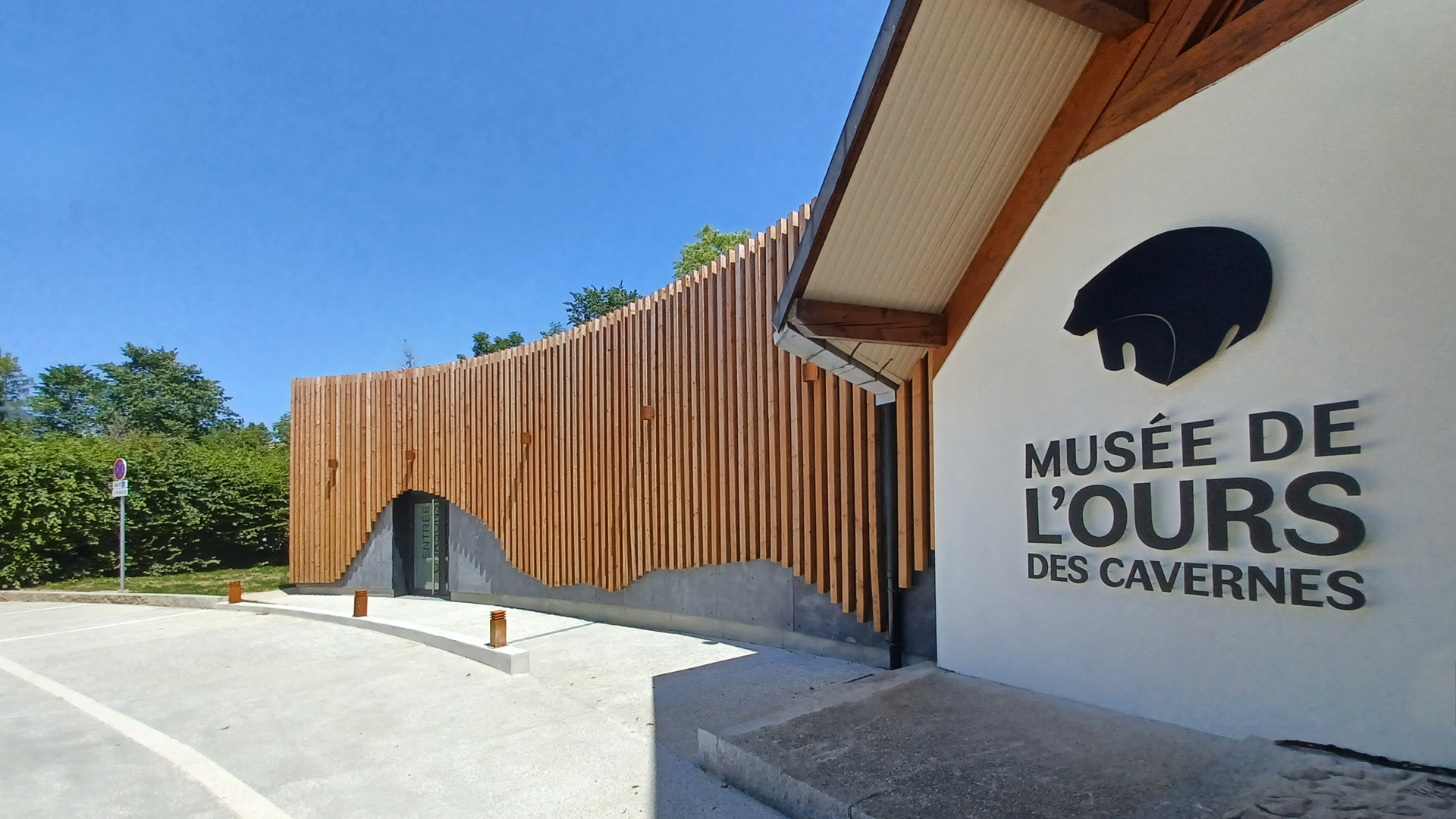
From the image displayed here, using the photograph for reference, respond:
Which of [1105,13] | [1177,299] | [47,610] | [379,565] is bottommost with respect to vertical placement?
[47,610]

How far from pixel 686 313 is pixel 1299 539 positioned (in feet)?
24.5

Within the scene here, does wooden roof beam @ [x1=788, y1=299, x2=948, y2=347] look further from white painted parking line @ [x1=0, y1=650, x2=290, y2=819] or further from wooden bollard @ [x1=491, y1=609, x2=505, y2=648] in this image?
wooden bollard @ [x1=491, y1=609, x2=505, y2=648]

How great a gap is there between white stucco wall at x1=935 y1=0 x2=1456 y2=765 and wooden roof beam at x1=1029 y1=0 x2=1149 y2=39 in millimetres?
663

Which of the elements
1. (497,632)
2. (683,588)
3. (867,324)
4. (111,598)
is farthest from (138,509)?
(867,324)

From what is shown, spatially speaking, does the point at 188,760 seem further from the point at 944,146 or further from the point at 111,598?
the point at 111,598

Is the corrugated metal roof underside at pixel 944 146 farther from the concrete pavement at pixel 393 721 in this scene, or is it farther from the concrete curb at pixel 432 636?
the concrete curb at pixel 432 636

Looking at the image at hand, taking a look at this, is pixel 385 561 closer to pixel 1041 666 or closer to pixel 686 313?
pixel 686 313

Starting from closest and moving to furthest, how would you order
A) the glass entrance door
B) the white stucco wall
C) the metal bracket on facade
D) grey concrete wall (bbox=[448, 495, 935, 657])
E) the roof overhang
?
the white stucco wall → the roof overhang → the metal bracket on facade → grey concrete wall (bbox=[448, 495, 935, 657]) → the glass entrance door

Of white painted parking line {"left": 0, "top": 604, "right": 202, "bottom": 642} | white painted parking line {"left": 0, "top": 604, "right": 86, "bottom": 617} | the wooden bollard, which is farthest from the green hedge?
the wooden bollard

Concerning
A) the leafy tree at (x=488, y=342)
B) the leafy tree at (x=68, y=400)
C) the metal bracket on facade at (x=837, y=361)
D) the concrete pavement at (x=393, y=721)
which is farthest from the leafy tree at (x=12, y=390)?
the metal bracket on facade at (x=837, y=361)

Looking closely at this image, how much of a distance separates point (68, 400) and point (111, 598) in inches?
1831

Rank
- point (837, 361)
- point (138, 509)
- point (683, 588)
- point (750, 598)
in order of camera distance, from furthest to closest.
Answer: point (138, 509), point (683, 588), point (750, 598), point (837, 361)

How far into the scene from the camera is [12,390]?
161ft

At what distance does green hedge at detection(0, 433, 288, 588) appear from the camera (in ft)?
56.5
